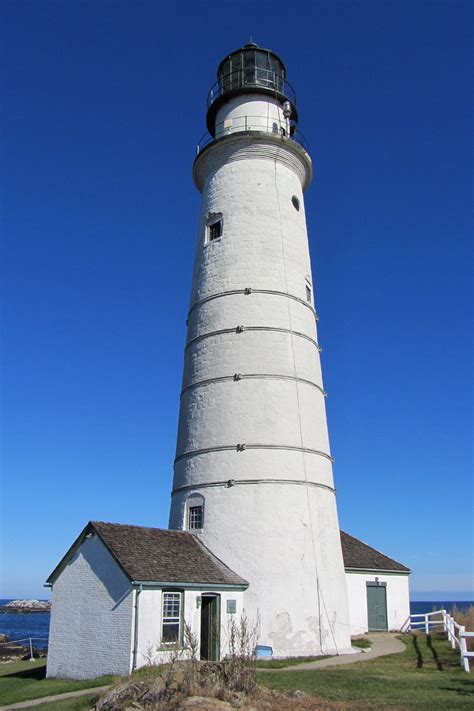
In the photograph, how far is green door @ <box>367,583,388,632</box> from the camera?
24562mm

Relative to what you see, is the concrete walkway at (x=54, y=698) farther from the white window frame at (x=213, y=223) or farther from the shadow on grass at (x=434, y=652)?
the white window frame at (x=213, y=223)

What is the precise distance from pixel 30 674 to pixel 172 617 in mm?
5637

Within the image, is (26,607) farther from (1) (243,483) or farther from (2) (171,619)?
(2) (171,619)

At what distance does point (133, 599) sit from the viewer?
15148mm

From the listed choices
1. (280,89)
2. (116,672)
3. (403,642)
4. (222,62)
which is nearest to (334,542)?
→ (403,642)

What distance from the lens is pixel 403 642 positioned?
21391 millimetres

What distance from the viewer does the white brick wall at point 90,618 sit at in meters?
15.2

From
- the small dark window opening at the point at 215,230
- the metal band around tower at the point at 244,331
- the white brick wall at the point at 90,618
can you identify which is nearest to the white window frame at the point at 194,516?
the white brick wall at the point at 90,618

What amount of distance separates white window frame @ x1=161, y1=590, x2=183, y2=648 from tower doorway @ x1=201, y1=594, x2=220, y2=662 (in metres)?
1.04

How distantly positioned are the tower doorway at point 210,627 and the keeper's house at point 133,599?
0.08 feet

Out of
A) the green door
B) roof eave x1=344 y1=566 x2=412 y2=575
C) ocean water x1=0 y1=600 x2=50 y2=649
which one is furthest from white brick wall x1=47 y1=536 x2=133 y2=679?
ocean water x1=0 y1=600 x2=50 y2=649

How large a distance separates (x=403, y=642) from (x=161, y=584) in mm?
10126

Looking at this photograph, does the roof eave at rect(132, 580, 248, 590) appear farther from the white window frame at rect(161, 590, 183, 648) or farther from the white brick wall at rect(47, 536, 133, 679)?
the white brick wall at rect(47, 536, 133, 679)

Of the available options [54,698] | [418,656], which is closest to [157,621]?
[54,698]
